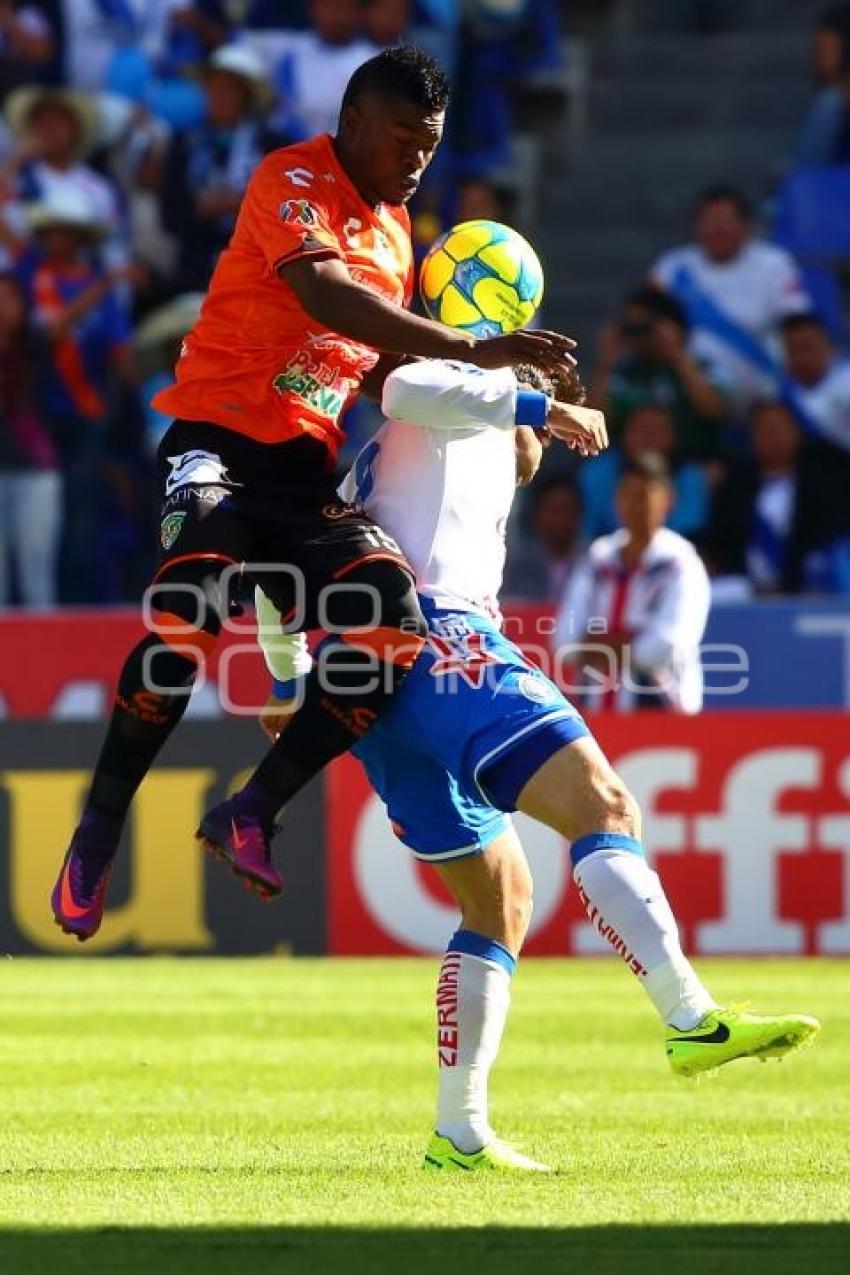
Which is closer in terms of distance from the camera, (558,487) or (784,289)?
(558,487)

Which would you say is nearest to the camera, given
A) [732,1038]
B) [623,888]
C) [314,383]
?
[732,1038]

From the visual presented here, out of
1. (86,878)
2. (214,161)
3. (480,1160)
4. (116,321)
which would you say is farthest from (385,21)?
(480,1160)

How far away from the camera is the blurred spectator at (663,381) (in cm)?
1566

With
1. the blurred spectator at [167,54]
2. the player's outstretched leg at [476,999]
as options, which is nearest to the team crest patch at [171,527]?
the player's outstretched leg at [476,999]

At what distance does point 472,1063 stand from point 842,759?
6.59 meters

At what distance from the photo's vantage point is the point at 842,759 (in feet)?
42.0

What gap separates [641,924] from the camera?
245 inches

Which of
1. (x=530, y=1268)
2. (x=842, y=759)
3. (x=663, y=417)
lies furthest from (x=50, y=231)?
(x=530, y=1268)

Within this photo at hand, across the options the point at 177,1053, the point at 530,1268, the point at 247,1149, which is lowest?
the point at 177,1053

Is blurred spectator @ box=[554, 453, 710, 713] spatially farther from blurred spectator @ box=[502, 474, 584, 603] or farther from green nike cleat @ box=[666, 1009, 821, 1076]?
green nike cleat @ box=[666, 1009, 821, 1076]

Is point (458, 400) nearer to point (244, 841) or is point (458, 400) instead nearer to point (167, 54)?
point (244, 841)

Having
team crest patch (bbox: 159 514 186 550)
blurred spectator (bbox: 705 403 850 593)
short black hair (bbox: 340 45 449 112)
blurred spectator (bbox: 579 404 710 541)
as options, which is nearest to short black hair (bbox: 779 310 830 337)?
blurred spectator (bbox: 705 403 850 593)

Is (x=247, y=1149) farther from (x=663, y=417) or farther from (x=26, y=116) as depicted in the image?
(x=26, y=116)

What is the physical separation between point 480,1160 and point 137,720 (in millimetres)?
1412
